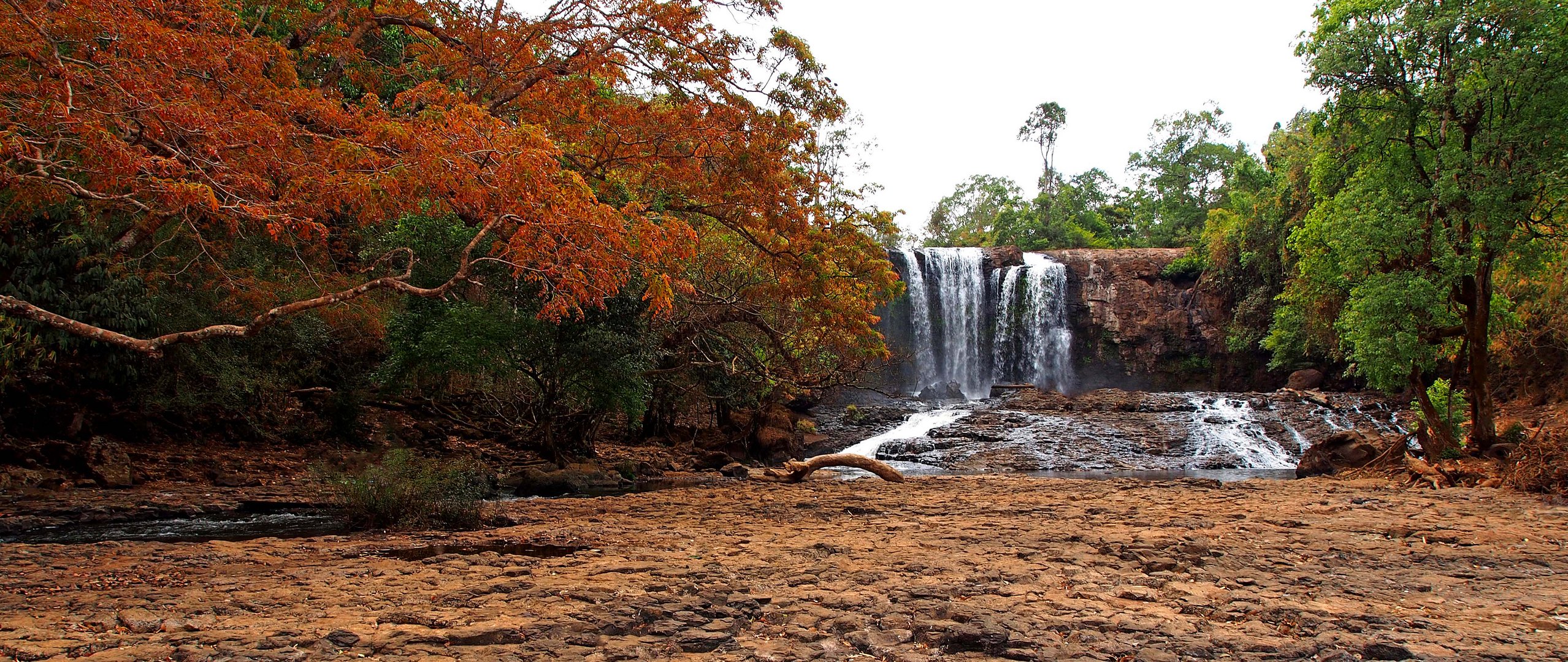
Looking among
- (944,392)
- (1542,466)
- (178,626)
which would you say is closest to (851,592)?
(178,626)

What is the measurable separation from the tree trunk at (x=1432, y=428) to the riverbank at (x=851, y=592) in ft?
11.6

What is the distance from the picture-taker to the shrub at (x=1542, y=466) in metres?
8.56

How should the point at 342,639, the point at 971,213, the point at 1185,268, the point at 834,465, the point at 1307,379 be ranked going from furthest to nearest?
the point at 971,213
the point at 1185,268
the point at 1307,379
the point at 834,465
the point at 342,639

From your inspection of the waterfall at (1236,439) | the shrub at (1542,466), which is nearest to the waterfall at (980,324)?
the waterfall at (1236,439)

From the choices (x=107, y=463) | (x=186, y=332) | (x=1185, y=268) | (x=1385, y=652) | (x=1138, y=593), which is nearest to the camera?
(x=1385, y=652)

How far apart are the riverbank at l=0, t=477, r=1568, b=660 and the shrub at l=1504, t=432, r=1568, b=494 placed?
1.16m

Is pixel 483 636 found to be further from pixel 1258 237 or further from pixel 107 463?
pixel 1258 237

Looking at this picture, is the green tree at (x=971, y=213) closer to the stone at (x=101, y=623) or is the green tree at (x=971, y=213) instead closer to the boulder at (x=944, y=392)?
the boulder at (x=944, y=392)

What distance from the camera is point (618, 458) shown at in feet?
52.4

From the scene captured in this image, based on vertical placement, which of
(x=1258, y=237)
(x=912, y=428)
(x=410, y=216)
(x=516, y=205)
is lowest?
(x=912, y=428)

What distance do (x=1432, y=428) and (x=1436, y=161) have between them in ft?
12.7

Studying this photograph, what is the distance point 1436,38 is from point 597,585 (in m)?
11.3

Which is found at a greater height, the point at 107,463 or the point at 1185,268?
the point at 1185,268

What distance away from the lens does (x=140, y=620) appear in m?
4.02
